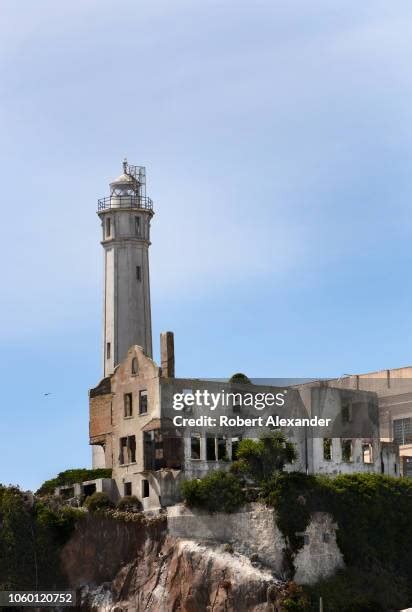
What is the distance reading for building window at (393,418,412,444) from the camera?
4611 inches

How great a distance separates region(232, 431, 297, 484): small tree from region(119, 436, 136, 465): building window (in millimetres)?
7107

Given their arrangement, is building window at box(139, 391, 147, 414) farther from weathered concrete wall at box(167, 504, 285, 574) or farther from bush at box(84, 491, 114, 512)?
weathered concrete wall at box(167, 504, 285, 574)

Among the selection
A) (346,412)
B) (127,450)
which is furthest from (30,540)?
(346,412)

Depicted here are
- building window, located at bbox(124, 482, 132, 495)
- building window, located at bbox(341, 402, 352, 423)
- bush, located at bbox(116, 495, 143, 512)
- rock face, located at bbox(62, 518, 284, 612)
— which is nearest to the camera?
rock face, located at bbox(62, 518, 284, 612)

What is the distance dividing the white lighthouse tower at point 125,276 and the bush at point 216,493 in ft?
68.9

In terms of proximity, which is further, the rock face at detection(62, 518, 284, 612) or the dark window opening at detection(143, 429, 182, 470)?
the dark window opening at detection(143, 429, 182, 470)

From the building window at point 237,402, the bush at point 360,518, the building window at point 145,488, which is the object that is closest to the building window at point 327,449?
the bush at point 360,518

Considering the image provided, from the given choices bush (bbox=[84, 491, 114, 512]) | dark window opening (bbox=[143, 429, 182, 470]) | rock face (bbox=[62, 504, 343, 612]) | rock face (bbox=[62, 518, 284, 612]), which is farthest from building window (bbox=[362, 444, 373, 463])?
bush (bbox=[84, 491, 114, 512])

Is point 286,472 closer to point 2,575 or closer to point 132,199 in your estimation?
point 2,575

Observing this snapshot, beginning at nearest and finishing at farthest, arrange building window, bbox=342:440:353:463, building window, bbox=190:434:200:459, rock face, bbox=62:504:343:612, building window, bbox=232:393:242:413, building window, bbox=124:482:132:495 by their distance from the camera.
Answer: rock face, bbox=62:504:343:612 → building window, bbox=190:434:200:459 → building window, bbox=124:482:132:495 → building window, bbox=232:393:242:413 → building window, bbox=342:440:353:463

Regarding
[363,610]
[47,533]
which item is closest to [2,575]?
[47,533]

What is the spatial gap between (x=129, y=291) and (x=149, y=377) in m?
17.5

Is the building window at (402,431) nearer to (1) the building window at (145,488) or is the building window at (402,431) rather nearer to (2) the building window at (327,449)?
(2) the building window at (327,449)

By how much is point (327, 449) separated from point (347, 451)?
1634 millimetres
